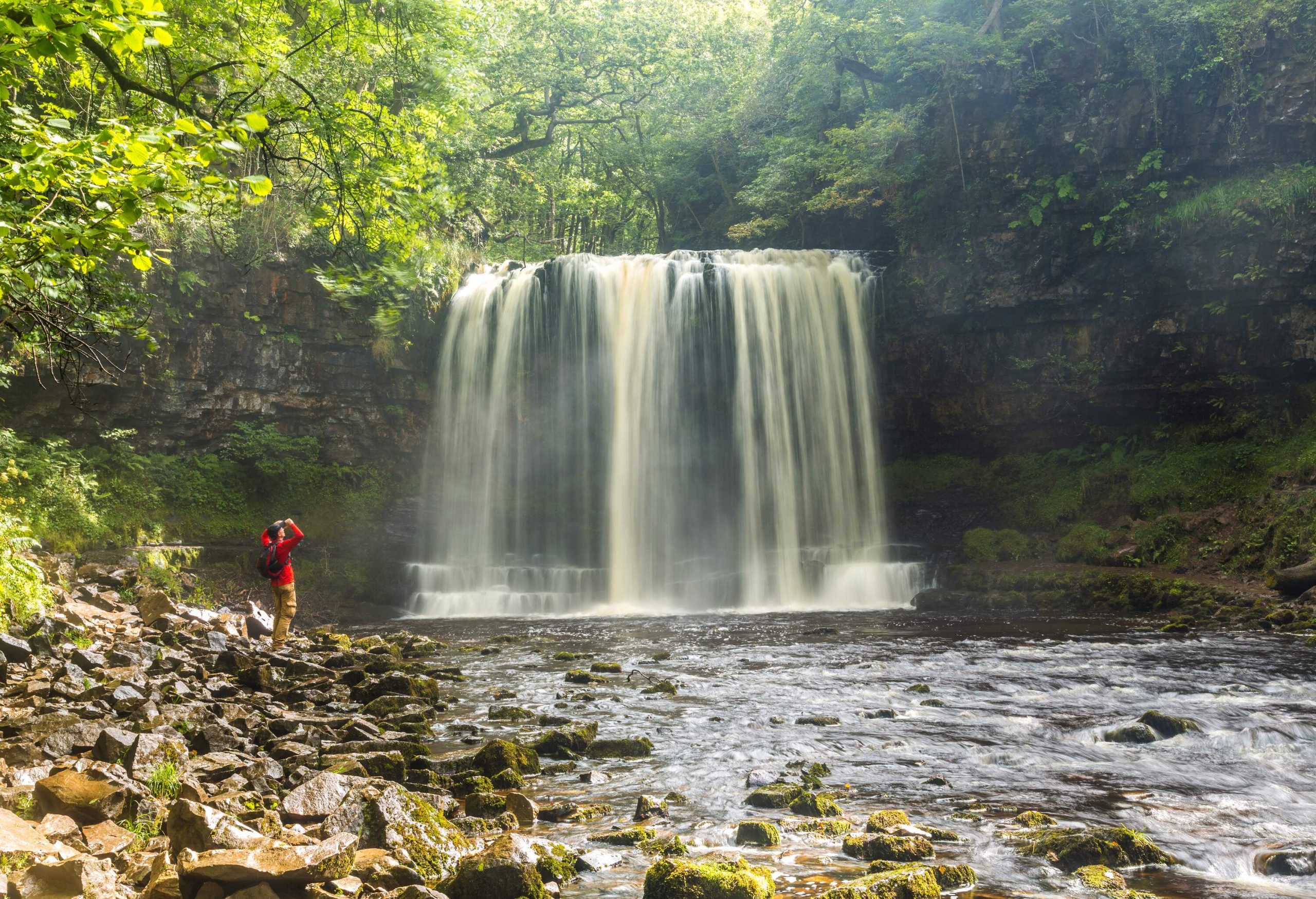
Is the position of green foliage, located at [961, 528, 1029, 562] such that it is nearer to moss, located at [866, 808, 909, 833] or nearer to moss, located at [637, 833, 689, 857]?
moss, located at [866, 808, 909, 833]

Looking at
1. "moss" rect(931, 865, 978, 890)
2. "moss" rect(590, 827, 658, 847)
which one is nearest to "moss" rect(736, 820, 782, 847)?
"moss" rect(590, 827, 658, 847)

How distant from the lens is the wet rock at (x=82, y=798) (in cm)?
Result: 430

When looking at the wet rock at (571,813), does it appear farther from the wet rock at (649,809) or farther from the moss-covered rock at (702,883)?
the moss-covered rock at (702,883)

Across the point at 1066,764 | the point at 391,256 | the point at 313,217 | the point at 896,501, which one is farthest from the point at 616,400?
the point at 1066,764

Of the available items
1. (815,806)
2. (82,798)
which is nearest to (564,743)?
(815,806)

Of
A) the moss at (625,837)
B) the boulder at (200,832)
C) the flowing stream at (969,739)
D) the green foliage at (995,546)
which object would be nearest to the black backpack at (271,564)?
the flowing stream at (969,739)

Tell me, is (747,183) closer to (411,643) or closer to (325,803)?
(411,643)

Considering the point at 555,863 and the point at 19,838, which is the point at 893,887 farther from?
the point at 19,838

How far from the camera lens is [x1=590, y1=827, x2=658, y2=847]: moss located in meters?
4.76

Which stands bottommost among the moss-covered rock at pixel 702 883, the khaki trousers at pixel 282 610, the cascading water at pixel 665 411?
the moss-covered rock at pixel 702 883

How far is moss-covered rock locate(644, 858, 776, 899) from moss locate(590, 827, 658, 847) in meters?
0.79

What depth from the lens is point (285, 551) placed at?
1200 cm

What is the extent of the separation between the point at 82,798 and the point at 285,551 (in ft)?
26.3

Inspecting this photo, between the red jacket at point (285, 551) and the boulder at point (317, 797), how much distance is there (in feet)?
25.1
